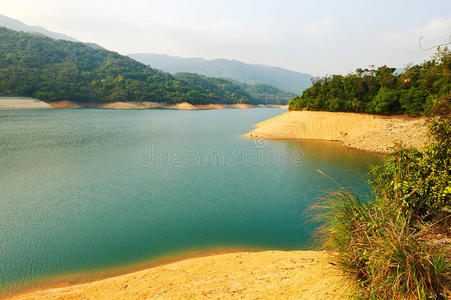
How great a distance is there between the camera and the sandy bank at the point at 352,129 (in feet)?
97.7

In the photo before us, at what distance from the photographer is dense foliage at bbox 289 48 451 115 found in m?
32.3

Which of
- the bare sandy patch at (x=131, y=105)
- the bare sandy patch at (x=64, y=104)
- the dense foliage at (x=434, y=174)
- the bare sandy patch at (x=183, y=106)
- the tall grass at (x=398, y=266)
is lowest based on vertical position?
the tall grass at (x=398, y=266)

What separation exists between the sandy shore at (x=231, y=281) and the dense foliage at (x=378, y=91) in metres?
34.5

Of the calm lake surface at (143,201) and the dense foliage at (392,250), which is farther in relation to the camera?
the calm lake surface at (143,201)

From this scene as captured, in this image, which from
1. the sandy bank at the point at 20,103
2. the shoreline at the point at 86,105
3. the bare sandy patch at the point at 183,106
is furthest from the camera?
the bare sandy patch at the point at 183,106

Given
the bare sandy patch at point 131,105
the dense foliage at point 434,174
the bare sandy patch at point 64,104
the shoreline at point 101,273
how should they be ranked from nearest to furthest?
the dense foliage at point 434,174, the shoreline at point 101,273, the bare sandy patch at point 64,104, the bare sandy patch at point 131,105

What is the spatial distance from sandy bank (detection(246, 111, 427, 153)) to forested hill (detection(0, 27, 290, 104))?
3186 inches

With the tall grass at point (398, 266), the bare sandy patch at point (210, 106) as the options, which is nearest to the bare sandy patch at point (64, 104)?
the bare sandy patch at point (210, 106)

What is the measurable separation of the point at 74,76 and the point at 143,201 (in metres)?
115

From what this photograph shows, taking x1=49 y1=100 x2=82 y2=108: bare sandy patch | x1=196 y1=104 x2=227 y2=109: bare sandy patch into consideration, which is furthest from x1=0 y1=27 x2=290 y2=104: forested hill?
x1=196 y1=104 x2=227 y2=109: bare sandy patch

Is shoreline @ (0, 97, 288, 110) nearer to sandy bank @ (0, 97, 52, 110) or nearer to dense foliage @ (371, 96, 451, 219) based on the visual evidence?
sandy bank @ (0, 97, 52, 110)

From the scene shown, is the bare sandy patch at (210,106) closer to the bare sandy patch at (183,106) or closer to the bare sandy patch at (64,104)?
the bare sandy patch at (183,106)

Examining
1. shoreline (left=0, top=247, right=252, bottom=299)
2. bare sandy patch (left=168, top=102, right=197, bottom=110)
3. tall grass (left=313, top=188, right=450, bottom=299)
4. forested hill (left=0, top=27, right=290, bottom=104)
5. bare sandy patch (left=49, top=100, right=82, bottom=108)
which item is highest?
forested hill (left=0, top=27, right=290, bottom=104)

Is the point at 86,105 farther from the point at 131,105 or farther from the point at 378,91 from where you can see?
the point at 378,91
